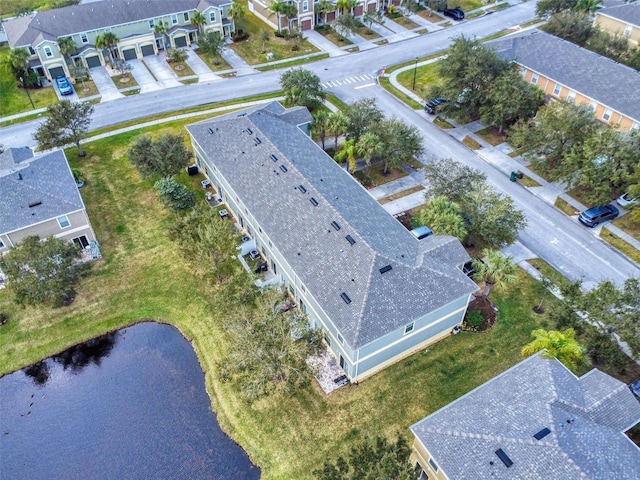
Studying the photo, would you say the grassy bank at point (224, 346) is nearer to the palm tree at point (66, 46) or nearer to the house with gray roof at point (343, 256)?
the house with gray roof at point (343, 256)

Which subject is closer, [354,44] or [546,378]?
[546,378]

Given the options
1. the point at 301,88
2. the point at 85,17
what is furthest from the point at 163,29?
the point at 301,88

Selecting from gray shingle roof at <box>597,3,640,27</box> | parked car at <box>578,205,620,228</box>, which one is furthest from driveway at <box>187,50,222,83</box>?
gray shingle roof at <box>597,3,640,27</box>

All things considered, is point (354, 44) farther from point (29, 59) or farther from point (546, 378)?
point (546, 378)

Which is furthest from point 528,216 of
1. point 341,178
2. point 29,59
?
point 29,59

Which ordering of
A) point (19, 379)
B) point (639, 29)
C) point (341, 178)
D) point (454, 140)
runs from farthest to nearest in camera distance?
point (639, 29)
point (454, 140)
point (341, 178)
point (19, 379)

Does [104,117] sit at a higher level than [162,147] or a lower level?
lower

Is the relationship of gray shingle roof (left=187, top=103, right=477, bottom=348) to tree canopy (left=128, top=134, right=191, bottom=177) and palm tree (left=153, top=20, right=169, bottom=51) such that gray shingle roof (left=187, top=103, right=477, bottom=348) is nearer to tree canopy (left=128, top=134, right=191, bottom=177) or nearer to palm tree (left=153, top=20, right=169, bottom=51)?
tree canopy (left=128, top=134, right=191, bottom=177)
